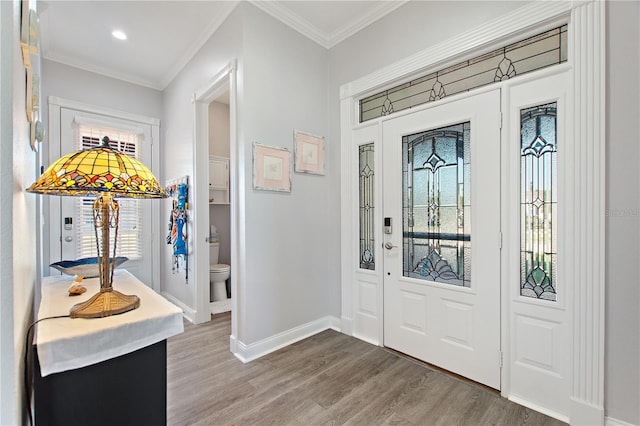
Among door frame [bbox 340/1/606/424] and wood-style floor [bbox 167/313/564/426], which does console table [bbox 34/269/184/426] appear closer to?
wood-style floor [bbox 167/313/564/426]

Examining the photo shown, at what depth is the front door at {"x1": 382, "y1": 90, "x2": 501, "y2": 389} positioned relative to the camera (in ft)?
6.69

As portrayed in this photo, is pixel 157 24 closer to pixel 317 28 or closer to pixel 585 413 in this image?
pixel 317 28

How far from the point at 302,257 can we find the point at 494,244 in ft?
5.40

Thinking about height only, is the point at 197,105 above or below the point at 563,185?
above

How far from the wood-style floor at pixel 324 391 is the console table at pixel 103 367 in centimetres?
73

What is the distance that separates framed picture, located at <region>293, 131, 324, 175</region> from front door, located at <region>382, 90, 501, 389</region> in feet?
2.30

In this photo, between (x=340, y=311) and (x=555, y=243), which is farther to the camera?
(x=340, y=311)

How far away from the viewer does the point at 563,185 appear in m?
1.73

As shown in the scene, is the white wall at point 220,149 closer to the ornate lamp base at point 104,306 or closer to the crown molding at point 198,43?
the crown molding at point 198,43

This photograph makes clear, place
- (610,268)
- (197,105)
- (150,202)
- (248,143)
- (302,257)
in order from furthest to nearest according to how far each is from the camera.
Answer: (150,202) < (197,105) < (302,257) < (248,143) < (610,268)

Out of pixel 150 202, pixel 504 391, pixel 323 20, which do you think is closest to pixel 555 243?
pixel 504 391

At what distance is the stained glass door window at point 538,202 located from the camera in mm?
1798

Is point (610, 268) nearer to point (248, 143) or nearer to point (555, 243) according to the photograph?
point (555, 243)

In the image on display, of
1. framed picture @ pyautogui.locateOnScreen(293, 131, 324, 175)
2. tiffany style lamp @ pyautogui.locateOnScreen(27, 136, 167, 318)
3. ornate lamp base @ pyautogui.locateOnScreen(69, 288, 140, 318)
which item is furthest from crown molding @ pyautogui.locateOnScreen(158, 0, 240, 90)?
ornate lamp base @ pyautogui.locateOnScreen(69, 288, 140, 318)
